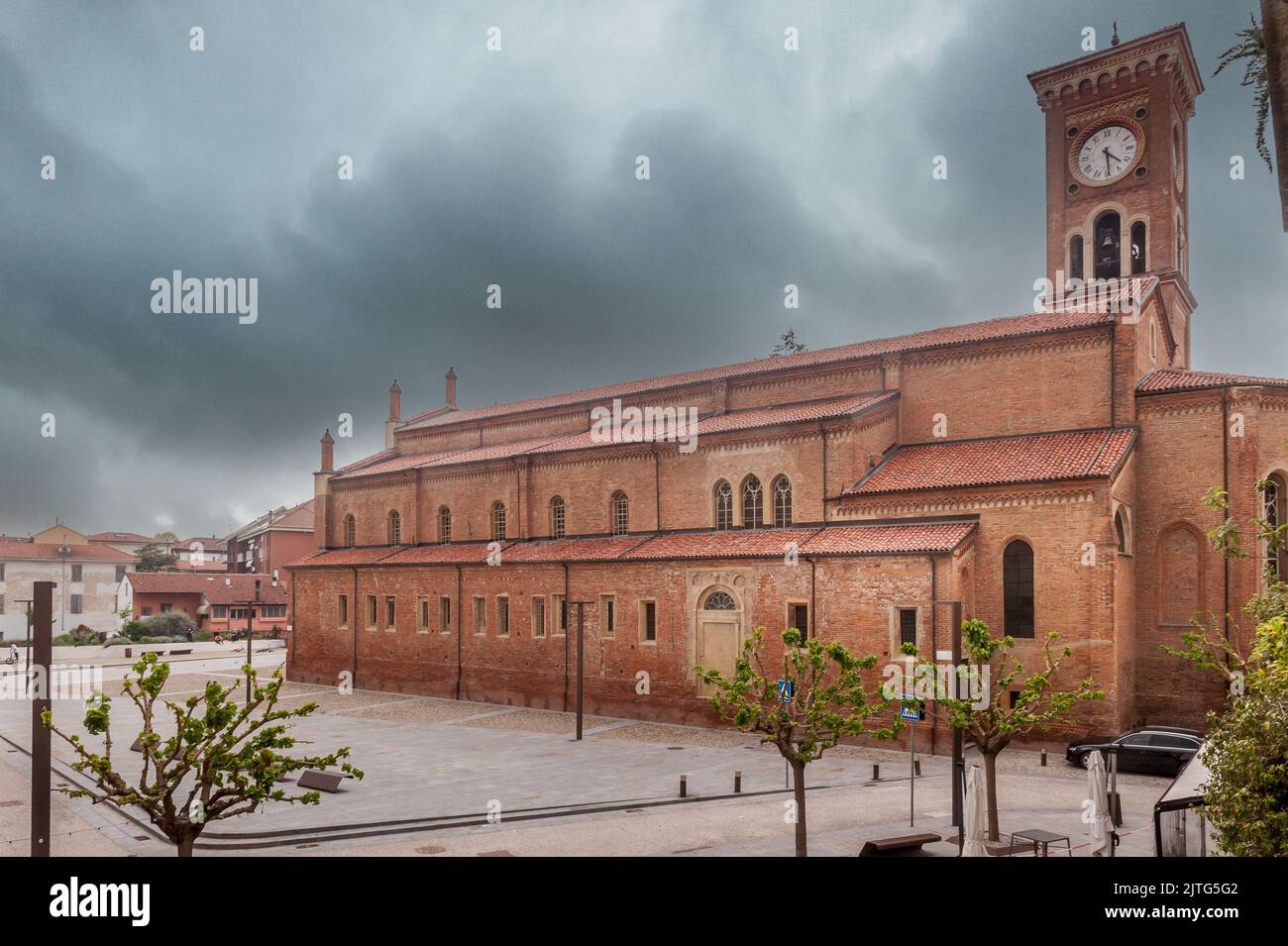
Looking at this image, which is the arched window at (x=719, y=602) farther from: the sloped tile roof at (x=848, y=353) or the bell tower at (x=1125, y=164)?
the bell tower at (x=1125, y=164)

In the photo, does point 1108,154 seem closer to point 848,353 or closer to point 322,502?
point 848,353

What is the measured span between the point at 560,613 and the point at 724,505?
7704mm

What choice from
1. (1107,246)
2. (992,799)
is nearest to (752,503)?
(992,799)

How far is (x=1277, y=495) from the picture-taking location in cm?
2650

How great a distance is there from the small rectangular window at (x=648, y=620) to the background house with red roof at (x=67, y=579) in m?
65.5

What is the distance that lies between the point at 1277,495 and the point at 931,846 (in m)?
18.7

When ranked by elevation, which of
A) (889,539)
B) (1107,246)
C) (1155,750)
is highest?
(1107,246)

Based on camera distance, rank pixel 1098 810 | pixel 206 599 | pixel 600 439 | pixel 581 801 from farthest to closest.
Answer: pixel 206 599 < pixel 600 439 < pixel 581 801 < pixel 1098 810

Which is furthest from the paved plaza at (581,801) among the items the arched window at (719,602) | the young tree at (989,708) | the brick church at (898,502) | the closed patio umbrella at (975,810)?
the arched window at (719,602)

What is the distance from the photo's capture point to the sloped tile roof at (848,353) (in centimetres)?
2979

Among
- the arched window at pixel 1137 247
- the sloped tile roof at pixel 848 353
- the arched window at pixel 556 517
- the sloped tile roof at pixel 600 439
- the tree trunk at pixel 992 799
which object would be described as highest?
the arched window at pixel 1137 247

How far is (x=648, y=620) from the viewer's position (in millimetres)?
31750

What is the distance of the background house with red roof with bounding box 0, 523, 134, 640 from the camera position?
2936 inches

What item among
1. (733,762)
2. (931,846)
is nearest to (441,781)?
(733,762)
